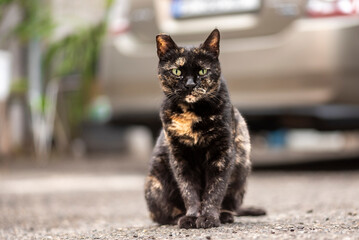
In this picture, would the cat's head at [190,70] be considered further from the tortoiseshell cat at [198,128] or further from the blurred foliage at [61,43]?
the blurred foliage at [61,43]

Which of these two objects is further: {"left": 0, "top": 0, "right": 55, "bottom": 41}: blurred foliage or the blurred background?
{"left": 0, "top": 0, "right": 55, "bottom": 41}: blurred foliage

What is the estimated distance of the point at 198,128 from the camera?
9.28 ft

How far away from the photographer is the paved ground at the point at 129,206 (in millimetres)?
2694

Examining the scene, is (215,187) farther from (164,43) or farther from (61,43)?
(61,43)

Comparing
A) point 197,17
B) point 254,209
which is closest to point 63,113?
point 197,17

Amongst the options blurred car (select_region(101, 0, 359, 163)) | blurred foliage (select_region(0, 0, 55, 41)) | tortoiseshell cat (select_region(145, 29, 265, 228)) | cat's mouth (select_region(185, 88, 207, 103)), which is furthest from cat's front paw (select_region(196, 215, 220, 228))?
blurred foliage (select_region(0, 0, 55, 41))

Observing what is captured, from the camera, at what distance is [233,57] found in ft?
17.3

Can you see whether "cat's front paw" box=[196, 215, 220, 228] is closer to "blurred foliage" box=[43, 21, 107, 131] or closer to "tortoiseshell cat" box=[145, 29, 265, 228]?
"tortoiseshell cat" box=[145, 29, 265, 228]

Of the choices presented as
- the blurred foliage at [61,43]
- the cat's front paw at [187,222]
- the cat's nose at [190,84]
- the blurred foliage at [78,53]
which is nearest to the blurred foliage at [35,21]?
the blurred foliage at [61,43]

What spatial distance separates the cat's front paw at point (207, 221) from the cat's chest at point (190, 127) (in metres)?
0.30

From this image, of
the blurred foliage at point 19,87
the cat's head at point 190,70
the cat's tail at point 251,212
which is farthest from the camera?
the blurred foliage at point 19,87

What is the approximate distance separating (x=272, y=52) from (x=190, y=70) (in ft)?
7.83

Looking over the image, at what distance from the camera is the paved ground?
2694mm

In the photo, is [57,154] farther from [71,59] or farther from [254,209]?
[254,209]
